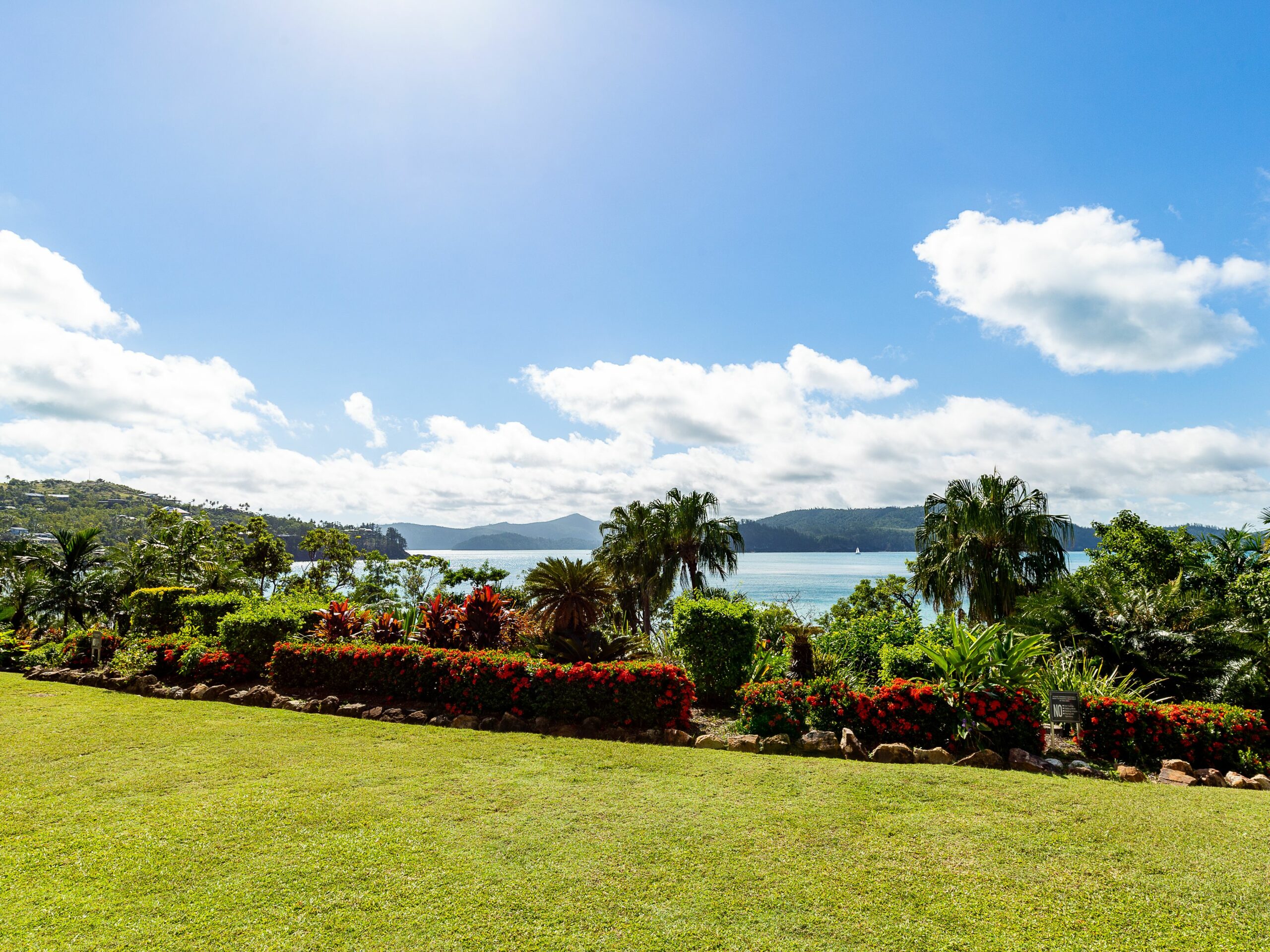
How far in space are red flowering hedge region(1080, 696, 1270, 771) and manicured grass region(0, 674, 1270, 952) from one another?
1046 millimetres

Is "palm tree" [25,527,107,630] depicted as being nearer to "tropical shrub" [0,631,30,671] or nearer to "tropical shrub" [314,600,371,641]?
"tropical shrub" [0,631,30,671]

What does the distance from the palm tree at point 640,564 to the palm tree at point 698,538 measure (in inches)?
18.2

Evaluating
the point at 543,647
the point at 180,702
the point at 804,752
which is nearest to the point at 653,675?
the point at 804,752

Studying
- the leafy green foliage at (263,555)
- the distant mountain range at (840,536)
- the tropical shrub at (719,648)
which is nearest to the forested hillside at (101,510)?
the leafy green foliage at (263,555)

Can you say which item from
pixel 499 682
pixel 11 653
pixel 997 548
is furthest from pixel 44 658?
pixel 997 548

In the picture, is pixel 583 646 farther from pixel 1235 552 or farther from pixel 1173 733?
pixel 1235 552

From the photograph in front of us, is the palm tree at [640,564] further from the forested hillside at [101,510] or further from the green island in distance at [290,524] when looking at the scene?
the forested hillside at [101,510]

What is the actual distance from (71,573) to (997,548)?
24239 mm

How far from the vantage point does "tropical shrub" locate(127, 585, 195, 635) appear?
13.4 meters

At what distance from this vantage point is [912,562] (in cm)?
2366

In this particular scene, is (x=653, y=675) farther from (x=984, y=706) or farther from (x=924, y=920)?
(x=924, y=920)

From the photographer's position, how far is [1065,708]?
6840mm

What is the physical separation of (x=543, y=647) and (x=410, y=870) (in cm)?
564

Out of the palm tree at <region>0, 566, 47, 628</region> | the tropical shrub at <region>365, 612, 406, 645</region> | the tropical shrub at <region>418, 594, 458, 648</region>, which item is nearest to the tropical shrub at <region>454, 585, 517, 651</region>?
the tropical shrub at <region>418, 594, 458, 648</region>
